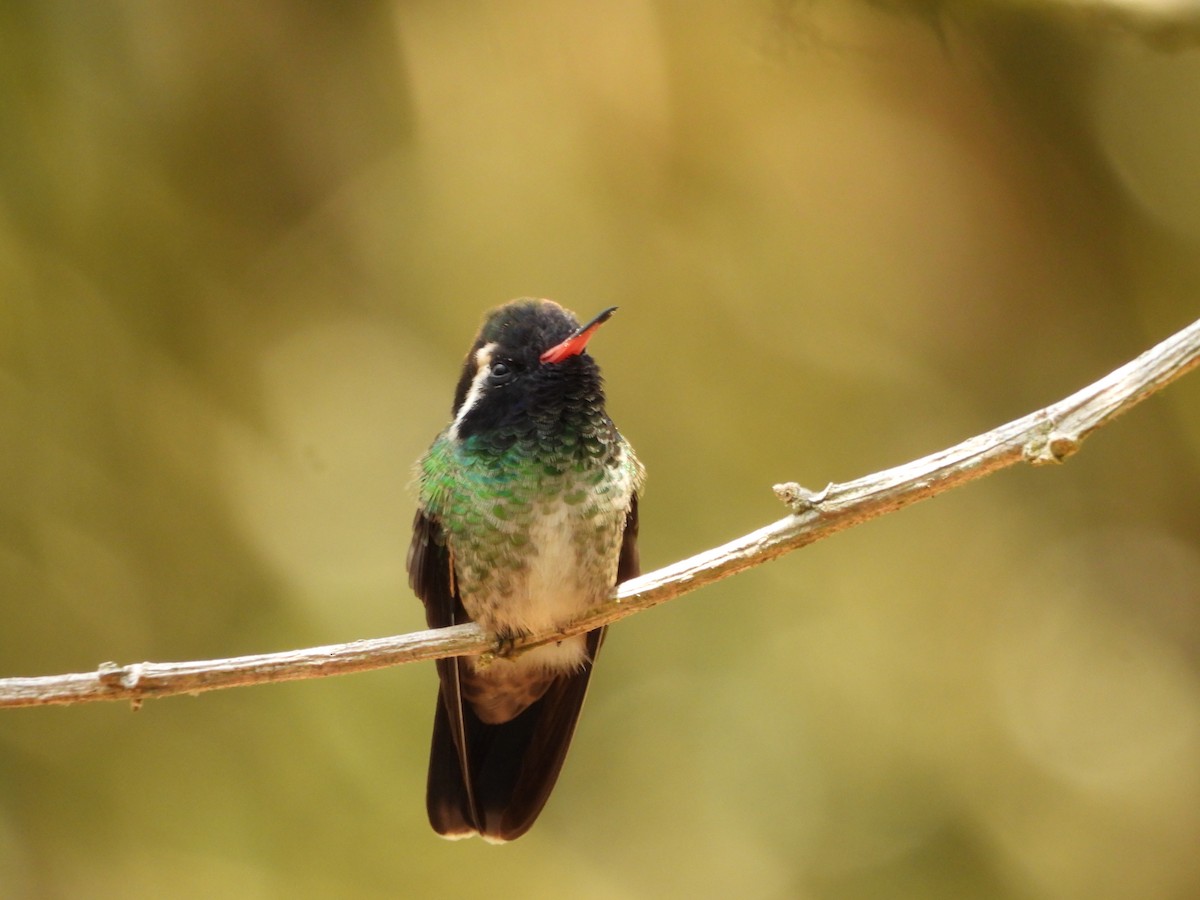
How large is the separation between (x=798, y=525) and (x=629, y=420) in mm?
3260

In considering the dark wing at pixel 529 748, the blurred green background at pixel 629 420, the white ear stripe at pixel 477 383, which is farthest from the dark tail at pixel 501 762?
the blurred green background at pixel 629 420

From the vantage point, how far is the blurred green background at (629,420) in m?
5.02

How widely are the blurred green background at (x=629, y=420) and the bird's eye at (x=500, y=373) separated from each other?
7.33 ft

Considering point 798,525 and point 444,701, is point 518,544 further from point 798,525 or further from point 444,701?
point 798,525

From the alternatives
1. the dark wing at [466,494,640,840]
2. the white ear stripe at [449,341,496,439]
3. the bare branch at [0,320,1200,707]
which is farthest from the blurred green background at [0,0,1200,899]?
the bare branch at [0,320,1200,707]

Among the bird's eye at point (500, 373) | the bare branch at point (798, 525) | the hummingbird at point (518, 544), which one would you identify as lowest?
the bare branch at point (798, 525)

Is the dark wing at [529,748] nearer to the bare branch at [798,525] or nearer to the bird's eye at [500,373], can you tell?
the bird's eye at [500,373]

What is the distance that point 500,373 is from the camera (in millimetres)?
3254

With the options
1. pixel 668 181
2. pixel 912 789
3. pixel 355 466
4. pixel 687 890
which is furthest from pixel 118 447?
pixel 912 789

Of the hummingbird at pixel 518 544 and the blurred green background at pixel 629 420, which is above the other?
the blurred green background at pixel 629 420

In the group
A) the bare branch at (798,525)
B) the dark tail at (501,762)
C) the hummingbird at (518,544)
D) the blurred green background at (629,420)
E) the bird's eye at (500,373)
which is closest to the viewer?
the bare branch at (798,525)

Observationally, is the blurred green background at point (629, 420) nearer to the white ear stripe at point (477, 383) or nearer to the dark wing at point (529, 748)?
the dark wing at point (529, 748)

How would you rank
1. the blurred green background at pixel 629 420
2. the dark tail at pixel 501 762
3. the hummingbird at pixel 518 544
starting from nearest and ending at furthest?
the hummingbird at pixel 518 544 → the dark tail at pixel 501 762 → the blurred green background at pixel 629 420

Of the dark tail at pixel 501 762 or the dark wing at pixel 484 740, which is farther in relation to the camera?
the dark tail at pixel 501 762
